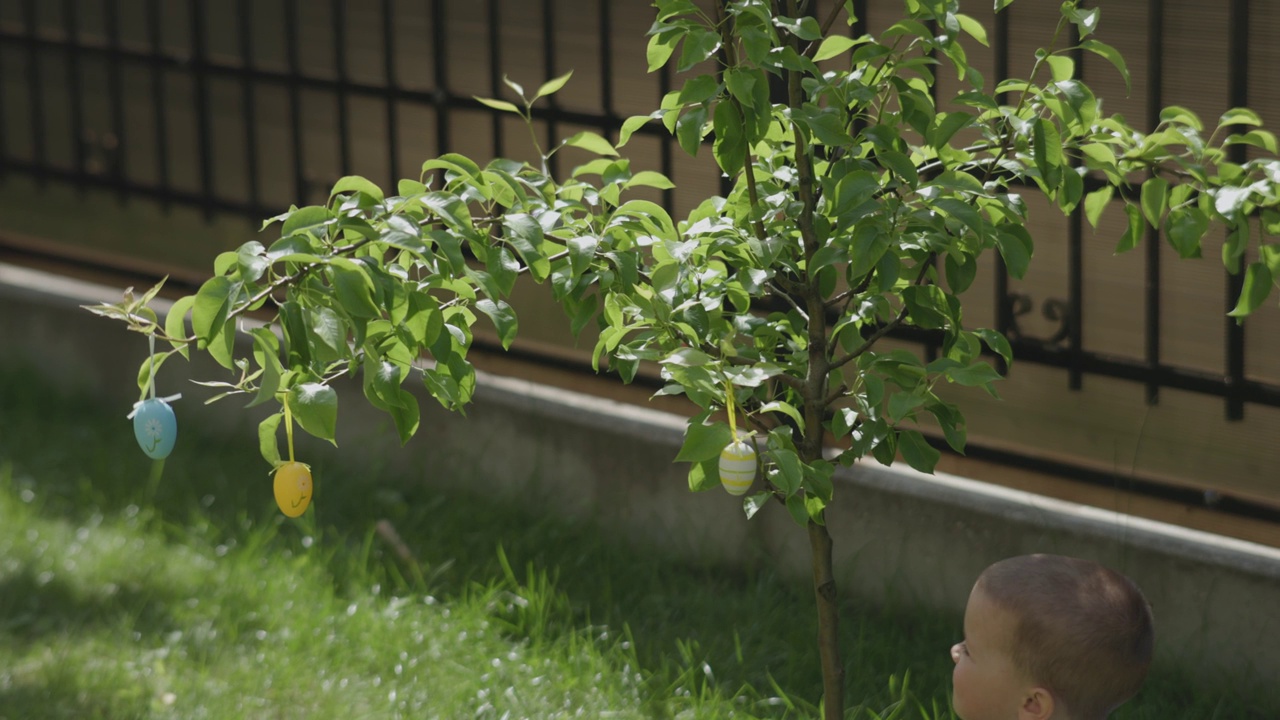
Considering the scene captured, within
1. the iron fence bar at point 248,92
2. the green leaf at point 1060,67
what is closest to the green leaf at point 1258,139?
the green leaf at point 1060,67

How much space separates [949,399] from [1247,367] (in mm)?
818

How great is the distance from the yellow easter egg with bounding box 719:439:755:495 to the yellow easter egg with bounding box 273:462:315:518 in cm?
59

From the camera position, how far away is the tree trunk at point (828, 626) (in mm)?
2646

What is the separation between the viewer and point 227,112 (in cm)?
685

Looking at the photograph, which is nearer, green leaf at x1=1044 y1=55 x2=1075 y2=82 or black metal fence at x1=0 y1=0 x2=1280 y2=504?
green leaf at x1=1044 y1=55 x2=1075 y2=82

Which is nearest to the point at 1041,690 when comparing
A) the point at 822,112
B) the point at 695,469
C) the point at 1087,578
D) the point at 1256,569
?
the point at 1087,578

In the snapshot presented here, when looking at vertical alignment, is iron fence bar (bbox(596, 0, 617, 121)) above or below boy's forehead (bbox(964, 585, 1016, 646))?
above

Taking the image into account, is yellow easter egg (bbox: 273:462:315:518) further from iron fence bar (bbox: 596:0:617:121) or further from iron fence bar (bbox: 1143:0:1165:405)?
iron fence bar (bbox: 596:0:617:121)

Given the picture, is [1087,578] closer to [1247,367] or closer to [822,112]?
[822,112]

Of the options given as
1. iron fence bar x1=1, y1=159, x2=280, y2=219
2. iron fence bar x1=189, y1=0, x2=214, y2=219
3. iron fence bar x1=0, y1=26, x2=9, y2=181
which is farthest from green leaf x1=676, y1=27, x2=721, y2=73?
iron fence bar x1=0, y1=26, x2=9, y2=181

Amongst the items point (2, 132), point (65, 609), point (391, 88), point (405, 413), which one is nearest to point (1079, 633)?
point (405, 413)

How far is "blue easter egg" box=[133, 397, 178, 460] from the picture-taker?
219cm

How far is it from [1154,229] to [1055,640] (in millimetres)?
1607

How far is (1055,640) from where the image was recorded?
7.96ft
